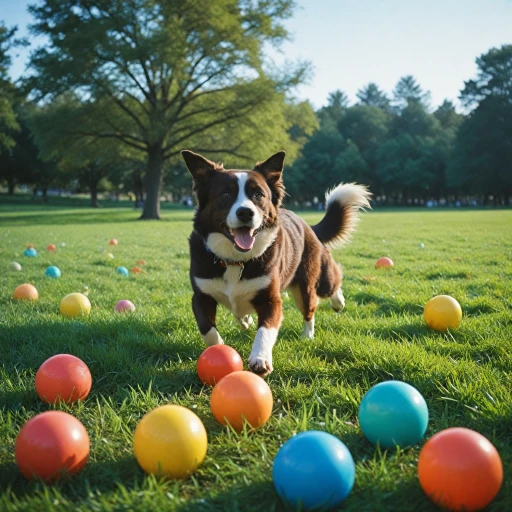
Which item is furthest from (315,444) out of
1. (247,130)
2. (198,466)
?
(247,130)

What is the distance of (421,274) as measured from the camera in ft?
26.2

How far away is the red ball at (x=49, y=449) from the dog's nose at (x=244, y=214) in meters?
2.22

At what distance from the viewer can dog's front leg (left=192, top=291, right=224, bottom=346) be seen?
4043 mm

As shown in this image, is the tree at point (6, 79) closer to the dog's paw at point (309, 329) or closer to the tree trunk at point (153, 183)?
the tree trunk at point (153, 183)

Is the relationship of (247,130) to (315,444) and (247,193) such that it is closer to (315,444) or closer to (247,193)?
(247,193)

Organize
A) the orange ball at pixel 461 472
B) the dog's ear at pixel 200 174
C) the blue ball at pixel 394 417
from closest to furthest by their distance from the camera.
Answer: the orange ball at pixel 461 472 → the blue ball at pixel 394 417 → the dog's ear at pixel 200 174

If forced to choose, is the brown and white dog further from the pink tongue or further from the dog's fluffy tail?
the dog's fluffy tail

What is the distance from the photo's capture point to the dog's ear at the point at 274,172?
4.64m

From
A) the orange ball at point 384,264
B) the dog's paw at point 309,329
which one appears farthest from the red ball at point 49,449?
the orange ball at point 384,264

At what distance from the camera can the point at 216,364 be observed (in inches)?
127

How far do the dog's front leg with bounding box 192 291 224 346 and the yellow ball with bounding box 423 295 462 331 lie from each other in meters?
2.11

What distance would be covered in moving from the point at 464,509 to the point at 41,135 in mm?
29676

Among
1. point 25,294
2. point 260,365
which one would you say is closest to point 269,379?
point 260,365

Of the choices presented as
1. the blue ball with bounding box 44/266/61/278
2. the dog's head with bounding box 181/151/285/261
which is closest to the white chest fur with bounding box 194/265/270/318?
the dog's head with bounding box 181/151/285/261
